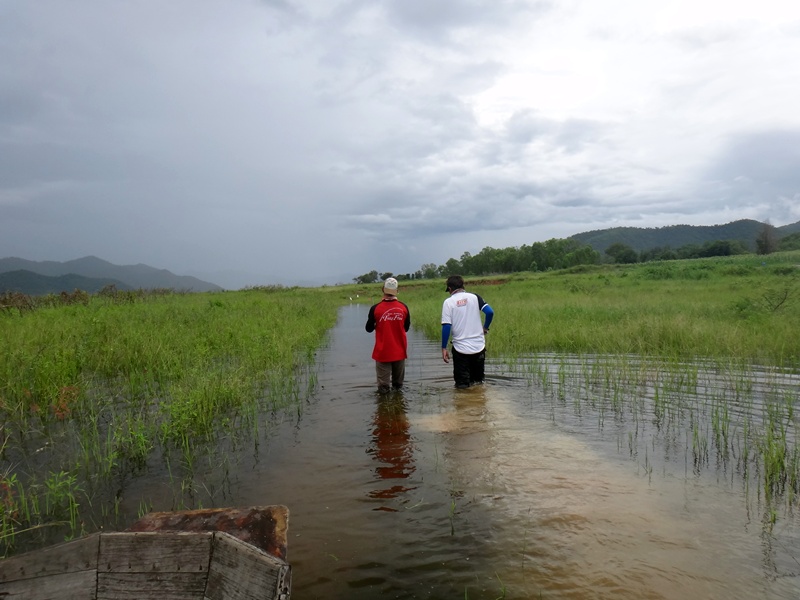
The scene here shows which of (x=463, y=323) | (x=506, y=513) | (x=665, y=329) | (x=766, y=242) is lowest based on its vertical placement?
(x=506, y=513)

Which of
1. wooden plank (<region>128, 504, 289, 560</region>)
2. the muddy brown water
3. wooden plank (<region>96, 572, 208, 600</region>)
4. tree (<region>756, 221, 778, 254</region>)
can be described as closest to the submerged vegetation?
the muddy brown water

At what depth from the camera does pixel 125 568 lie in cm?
260

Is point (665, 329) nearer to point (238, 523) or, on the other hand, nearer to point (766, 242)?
point (238, 523)

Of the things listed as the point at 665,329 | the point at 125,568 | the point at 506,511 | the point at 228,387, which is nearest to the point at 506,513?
the point at 506,511

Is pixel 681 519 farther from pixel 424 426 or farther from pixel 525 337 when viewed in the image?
pixel 525 337

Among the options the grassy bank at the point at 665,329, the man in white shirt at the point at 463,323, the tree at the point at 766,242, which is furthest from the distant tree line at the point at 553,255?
the man in white shirt at the point at 463,323

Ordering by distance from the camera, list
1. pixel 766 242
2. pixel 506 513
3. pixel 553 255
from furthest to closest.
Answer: pixel 553 255 → pixel 766 242 → pixel 506 513

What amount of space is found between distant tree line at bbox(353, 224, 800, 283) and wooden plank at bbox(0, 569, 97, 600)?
90424 mm

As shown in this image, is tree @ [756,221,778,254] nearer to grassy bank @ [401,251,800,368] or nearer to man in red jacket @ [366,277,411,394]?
grassy bank @ [401,251,800,368]

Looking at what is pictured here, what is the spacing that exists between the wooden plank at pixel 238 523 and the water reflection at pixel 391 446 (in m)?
1.57

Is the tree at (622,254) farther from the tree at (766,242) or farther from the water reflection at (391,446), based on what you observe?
the water reflection at (391,446)

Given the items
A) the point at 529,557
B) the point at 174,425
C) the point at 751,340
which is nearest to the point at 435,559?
the point at 529,557

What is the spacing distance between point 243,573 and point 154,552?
556 millimetres

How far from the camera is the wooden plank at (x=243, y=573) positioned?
2.34m
